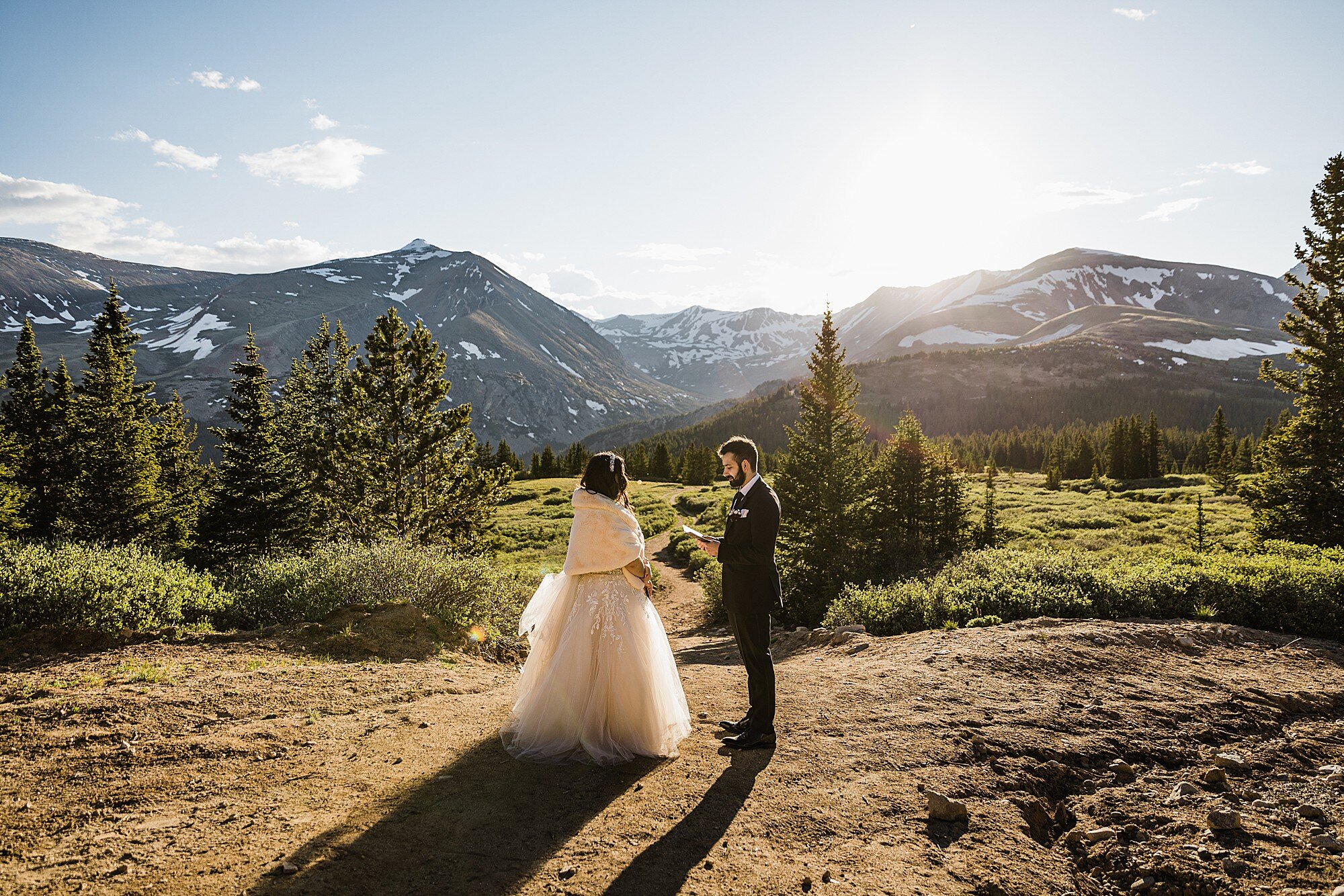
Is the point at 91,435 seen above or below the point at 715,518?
above

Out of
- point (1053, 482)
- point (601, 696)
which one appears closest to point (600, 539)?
point (601, 696)

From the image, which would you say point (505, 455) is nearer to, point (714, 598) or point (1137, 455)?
point (714, 598)

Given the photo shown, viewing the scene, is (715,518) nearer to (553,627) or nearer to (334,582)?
(334,582)

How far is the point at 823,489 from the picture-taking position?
71.9 ft

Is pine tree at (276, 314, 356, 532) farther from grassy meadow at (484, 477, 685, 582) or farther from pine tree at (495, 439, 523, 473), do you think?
pine tree at (495, 439, 523, 473)

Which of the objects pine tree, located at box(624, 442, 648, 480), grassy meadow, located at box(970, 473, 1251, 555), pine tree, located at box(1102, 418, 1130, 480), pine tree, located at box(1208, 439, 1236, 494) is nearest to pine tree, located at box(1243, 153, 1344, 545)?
grassy meadow, located at box(970, 473, 1251, 555)

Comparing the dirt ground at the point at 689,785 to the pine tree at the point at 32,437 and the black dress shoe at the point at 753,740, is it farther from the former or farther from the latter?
the pine tree at the point at 32,437

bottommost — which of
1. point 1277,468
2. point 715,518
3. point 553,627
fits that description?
point 715,518

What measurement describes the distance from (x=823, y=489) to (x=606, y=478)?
16916 mm

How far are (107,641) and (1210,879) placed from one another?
11.8 meters

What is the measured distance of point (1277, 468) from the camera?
20.2 metres

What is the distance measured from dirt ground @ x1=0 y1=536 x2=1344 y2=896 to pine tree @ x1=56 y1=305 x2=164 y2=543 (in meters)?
20.0

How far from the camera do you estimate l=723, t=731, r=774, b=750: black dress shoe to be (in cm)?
630

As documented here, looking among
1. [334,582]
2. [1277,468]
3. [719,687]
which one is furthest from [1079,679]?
[1277,468]
